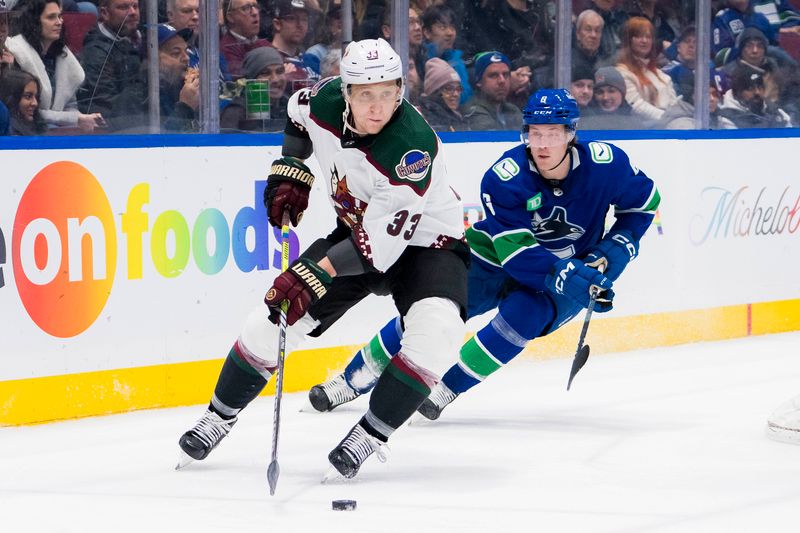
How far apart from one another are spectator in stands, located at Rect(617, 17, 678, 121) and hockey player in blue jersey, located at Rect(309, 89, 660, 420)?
208 cm

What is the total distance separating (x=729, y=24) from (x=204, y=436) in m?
3.91

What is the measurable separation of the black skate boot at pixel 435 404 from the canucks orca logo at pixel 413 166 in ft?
3.50

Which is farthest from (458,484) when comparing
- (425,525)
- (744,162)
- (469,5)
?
(744,162)

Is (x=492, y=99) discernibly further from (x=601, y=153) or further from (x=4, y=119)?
(x=4, y=119)

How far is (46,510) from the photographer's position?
10.5ft

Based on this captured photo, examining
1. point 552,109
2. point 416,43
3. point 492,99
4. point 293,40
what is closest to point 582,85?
point 492,99

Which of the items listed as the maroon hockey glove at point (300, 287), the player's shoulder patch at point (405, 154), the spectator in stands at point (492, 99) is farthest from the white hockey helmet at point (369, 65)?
the spectator in stands at point (492, 99)

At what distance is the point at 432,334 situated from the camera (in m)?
3.37

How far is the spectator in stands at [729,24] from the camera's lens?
651cm

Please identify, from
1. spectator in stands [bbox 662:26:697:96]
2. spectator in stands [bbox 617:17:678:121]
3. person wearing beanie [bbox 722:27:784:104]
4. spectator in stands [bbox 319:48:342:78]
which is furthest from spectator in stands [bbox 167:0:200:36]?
person wearing beanie [bbox 722:27:784:104]

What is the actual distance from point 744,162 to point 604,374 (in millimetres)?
1430

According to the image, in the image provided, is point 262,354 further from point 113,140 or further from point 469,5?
point 469,5

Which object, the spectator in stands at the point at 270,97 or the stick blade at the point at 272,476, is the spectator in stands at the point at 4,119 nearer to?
the spectator in stands at the point at 270,97

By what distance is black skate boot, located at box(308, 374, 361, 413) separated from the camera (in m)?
4.44
